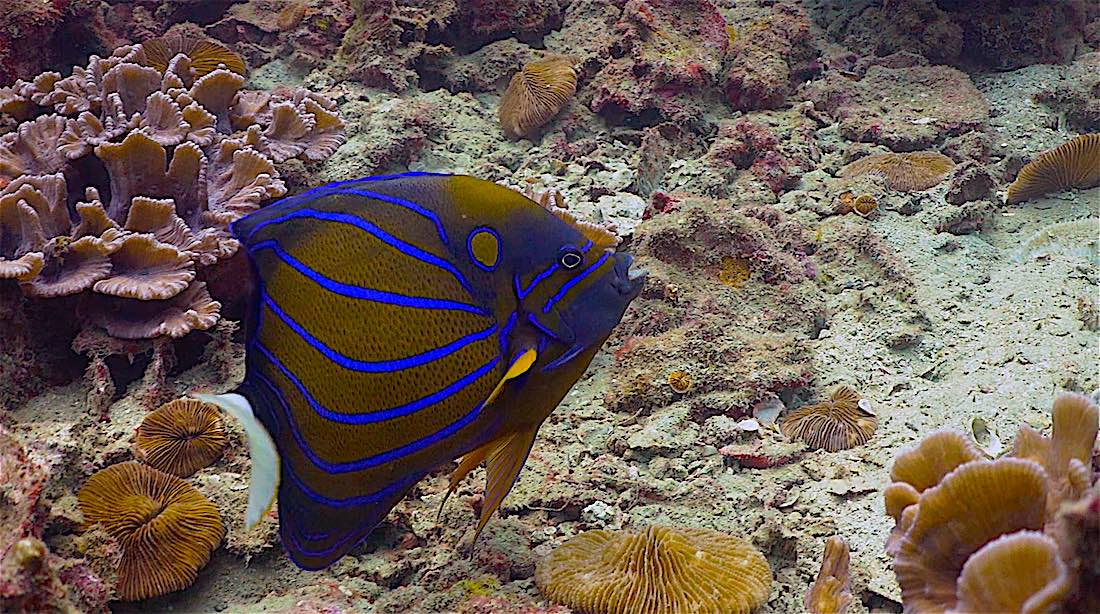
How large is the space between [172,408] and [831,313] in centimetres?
293

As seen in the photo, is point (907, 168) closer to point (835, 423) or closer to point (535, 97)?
point (835, 423)

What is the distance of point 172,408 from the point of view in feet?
8.11

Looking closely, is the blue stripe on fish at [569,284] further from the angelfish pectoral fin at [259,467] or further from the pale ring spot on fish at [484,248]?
the angelfish pectoral fin at [259,467]

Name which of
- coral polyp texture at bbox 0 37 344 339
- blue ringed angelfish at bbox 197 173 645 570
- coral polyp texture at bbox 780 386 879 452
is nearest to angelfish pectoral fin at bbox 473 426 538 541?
blue ringed angelfish at bbox 197 173 645 570

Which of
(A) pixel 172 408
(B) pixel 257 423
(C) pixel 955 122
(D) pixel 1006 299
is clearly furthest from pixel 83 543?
(C) pixel 955 122

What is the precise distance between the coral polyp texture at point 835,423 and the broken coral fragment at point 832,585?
2.96 ft

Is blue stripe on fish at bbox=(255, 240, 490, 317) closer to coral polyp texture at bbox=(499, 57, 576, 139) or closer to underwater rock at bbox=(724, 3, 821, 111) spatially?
coral polyp texture at bbox=(499, 57, 576, 139)

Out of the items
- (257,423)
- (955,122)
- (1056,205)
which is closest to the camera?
(257,423)

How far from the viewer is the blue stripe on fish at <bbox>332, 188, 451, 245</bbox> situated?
1.51 m

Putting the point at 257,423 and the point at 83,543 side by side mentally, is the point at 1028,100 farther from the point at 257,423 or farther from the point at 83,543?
the point at 83,543

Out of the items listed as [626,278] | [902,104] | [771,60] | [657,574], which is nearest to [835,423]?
[657,574]

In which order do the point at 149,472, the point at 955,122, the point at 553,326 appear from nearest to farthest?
the point at 553,326 < the point at 149,472 < the point at 955,122

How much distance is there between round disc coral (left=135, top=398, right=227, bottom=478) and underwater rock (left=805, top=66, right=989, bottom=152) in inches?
176

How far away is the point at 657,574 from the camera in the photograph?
6.36ft
